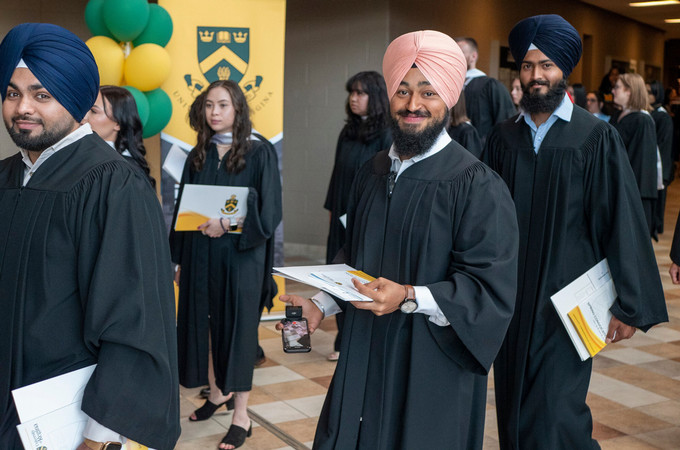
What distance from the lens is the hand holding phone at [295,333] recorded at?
2.32 m

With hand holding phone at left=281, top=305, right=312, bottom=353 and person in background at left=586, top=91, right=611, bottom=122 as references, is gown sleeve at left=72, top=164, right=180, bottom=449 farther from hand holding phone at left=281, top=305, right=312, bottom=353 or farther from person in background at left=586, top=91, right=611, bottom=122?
person in background at left=586, top=91, right=611, bottom=122

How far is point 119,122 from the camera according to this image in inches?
149

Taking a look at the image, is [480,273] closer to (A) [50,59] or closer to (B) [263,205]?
(A) [50,59]

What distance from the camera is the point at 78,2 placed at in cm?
706

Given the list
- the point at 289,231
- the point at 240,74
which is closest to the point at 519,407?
the point at 240,74

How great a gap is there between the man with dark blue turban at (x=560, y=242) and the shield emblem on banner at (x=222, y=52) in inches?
124

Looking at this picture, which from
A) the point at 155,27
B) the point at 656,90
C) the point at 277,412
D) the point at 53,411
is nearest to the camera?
the point at 53,411

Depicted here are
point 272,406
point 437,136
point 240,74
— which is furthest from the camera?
point 240,74

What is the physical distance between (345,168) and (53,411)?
386cm

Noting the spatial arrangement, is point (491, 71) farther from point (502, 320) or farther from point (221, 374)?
point (502, 320)

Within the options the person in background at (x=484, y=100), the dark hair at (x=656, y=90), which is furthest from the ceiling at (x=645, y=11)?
the person in background at (x=484, y=100)

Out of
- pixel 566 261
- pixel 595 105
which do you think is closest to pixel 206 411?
pixel 566 261

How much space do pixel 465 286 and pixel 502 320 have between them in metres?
0.15

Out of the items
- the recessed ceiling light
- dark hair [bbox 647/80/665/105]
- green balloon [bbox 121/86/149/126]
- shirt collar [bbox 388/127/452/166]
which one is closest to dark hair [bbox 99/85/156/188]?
green balloon [bbox 121/86/149/126]
